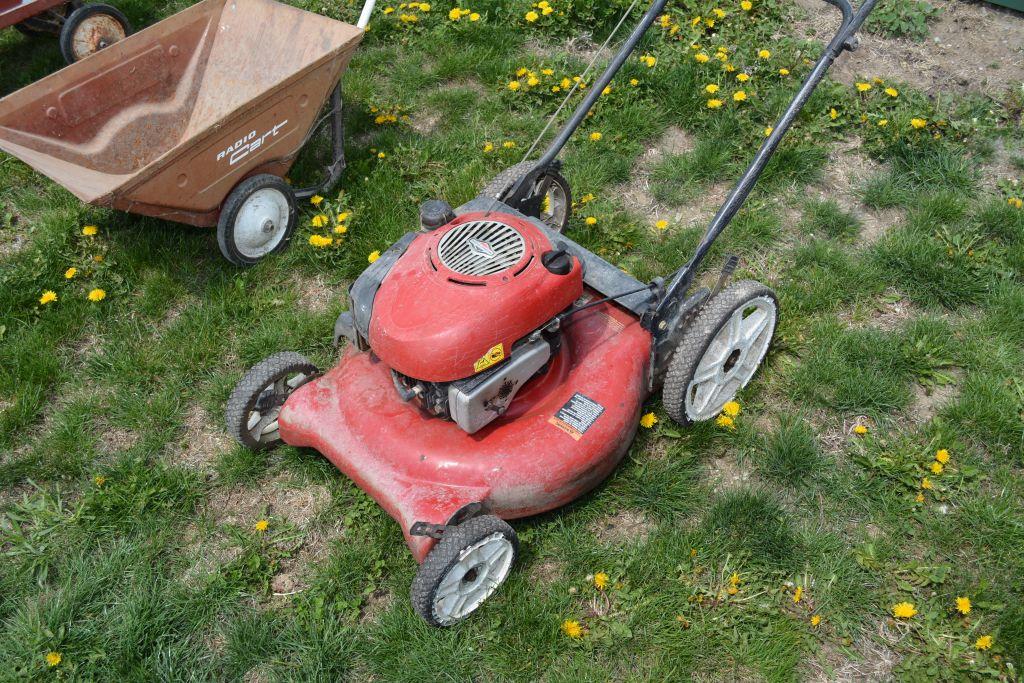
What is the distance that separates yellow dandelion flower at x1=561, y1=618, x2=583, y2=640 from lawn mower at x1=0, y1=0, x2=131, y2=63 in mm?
4112

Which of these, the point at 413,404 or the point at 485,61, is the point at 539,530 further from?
the point at 485,61

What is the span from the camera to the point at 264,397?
3271mm

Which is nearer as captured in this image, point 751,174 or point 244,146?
point 751,174

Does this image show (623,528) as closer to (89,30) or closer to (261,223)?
(261,223)

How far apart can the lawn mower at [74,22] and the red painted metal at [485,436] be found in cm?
303

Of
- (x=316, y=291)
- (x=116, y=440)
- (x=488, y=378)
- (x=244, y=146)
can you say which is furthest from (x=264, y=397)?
(x=244, y=146)

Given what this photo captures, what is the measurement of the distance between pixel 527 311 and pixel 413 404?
0.59m

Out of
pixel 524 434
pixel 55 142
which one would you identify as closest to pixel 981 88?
pixel 524 434

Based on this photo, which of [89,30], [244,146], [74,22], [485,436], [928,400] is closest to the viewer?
[485,436]

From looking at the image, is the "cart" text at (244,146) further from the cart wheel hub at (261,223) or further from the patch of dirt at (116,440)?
the patch of dirt at (116,440)

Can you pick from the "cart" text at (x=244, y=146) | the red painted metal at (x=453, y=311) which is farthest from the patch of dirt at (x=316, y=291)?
the red painted metal at (x=453, y=311)

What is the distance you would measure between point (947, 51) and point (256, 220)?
4.02 meters

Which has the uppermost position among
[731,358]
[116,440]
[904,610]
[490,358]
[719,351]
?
[490,358]

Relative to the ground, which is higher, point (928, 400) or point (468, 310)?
point (468, 310)
